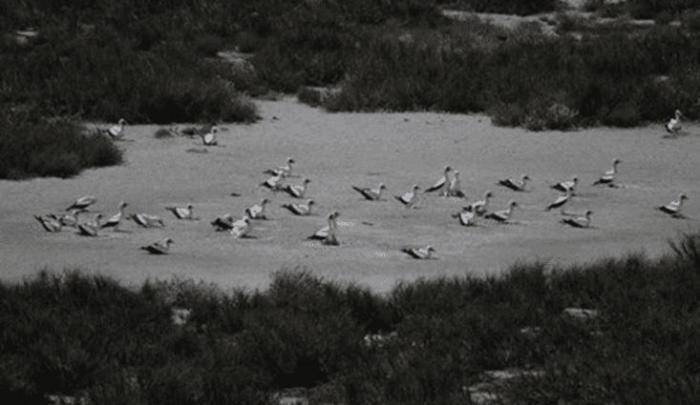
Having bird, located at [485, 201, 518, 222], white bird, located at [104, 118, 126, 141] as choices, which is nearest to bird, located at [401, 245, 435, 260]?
bird, located at [485, 201, 518, 222]

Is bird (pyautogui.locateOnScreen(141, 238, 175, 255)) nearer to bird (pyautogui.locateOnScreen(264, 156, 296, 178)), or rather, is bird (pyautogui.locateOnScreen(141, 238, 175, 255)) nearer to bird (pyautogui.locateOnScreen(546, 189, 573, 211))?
bird (pyautogui.locateOnScreen(264, 156, 296, 178))

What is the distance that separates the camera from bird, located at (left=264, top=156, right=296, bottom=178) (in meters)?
17.0

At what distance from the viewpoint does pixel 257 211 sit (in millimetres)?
14688

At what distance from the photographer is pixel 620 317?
977cm

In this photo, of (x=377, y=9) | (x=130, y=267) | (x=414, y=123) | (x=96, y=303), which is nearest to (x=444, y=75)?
(x=414, y=123)

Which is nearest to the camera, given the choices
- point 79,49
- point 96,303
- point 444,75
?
point 96,303

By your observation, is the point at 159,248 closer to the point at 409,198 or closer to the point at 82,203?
the point at 82,203

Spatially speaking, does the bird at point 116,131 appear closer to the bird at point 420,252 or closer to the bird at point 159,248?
the bird at point 159,248

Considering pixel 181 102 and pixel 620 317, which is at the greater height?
pixel 620 317

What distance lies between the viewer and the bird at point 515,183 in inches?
656

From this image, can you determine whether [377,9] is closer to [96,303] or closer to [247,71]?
[247,71]

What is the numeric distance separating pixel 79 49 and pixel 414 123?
7380 mm

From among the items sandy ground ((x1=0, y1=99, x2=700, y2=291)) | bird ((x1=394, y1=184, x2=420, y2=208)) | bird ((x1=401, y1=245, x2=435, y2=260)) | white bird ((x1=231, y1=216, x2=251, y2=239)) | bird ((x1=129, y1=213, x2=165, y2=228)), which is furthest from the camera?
bird ((x1=394, y1=184, x2=420, y2=208))

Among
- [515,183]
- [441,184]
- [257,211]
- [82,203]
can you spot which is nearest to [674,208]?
[515,183]
